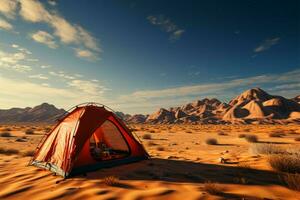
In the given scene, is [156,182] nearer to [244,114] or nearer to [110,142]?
[110,142]

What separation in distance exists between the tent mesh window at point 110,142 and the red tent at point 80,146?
4 cm

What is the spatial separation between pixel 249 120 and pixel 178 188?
9772 centimetres

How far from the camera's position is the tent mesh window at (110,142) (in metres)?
10.1

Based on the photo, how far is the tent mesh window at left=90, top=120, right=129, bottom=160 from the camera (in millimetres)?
10125

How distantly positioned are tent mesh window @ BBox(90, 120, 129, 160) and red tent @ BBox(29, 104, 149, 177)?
1.8 inches

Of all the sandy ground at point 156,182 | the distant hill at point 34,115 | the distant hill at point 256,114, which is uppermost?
the distant hill at point 34,115

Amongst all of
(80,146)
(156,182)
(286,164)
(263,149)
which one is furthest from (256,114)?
(80,146)

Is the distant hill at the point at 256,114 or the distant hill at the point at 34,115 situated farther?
the distant hill at the point at 34,115

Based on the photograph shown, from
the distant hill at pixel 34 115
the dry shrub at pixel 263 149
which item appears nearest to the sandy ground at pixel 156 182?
the dry shrub at pixel 263 149

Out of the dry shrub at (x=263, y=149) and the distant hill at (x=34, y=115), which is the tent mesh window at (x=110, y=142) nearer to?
the dry shrub at (x=263, y=149)

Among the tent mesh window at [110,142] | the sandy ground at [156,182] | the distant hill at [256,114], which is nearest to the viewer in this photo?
the sandy ground at [156,182]

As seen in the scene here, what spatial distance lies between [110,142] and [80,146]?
12.0 ft

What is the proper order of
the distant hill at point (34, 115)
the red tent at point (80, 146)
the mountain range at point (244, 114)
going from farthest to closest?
the distant hill at point (34, 115) < the mountain range at point (244, 114) < the red tent at point (80, 146)

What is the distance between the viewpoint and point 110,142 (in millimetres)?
11336
